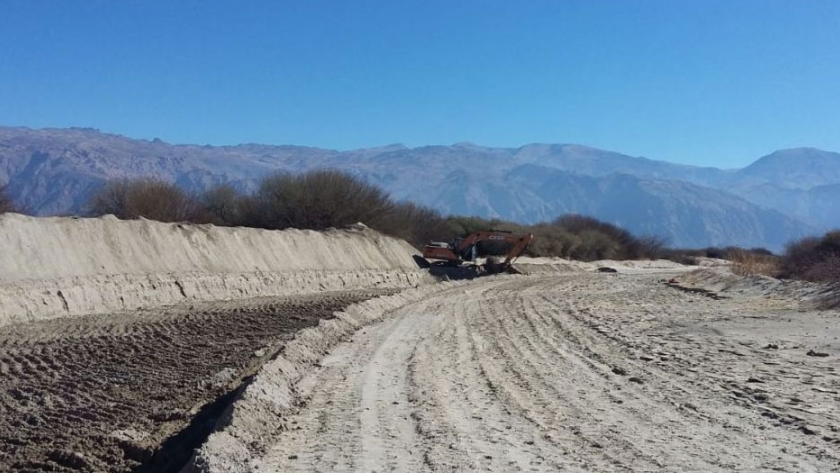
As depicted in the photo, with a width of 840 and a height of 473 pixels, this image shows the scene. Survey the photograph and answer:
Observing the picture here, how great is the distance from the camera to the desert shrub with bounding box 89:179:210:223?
1718 inches

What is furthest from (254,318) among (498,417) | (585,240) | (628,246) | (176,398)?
(628,246)

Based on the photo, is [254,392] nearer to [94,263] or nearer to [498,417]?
[498,417]

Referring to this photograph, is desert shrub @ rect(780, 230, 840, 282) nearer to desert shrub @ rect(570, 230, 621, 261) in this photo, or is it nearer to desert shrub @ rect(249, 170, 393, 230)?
desert shrub @ rect(249, 170, 393, 230)

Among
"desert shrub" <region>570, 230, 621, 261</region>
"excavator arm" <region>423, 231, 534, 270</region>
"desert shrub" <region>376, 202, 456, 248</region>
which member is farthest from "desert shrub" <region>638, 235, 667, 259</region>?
"excavator arm" <region>423, 231, 534, 270</region>

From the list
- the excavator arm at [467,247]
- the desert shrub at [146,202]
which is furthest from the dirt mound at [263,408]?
the desert shrub at [146,202]

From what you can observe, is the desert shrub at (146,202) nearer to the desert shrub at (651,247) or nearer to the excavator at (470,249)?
the excavator at (470,249)

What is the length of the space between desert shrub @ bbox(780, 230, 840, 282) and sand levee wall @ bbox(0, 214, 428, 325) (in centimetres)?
1914

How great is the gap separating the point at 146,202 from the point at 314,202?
1054cm

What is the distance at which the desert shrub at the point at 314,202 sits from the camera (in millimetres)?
49750

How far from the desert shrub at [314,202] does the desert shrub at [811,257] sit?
25237mm

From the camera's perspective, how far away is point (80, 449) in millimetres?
7617

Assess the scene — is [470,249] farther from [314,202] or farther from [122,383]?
[122,383]

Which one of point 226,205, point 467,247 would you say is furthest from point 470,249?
point 226,205

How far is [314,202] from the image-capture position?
50312 millimetres
